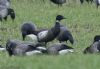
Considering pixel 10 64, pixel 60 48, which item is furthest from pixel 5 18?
pixel 10 64

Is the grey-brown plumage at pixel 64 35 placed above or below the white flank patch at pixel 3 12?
below

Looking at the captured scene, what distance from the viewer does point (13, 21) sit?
22641mm

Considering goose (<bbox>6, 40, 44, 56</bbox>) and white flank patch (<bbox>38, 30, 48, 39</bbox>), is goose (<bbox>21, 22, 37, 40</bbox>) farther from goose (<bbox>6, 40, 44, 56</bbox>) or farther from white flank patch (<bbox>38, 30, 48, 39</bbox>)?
goose (<bbox>6, 40, 44, 56</bbox>)

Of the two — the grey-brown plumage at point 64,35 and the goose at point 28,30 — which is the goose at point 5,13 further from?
the grey-brown plumage at point 64,35

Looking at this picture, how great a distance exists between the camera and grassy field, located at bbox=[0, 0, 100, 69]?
32.7 feet

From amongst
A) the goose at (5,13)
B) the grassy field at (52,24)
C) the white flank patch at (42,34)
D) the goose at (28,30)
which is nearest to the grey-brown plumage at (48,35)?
the white flank patch at (42,34)

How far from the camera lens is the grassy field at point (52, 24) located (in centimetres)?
998

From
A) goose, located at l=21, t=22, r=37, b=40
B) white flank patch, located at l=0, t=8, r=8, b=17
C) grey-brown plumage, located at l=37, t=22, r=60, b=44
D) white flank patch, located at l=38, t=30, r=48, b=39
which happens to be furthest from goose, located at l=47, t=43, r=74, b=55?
white flank patch, located at l=0, t=8, r=8, b=17

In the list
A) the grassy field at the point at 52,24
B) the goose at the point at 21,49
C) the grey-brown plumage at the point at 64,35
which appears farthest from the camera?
the grey-brown plumage at the point at 64,35

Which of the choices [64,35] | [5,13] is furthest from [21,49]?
[5,13]

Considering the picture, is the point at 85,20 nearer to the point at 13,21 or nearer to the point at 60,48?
the point at 13,21

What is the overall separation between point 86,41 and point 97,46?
153 inches

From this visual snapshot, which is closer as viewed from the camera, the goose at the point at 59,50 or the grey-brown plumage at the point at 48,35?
the goose at the point at 59,50

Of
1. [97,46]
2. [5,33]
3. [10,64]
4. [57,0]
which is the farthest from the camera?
[57,0]
